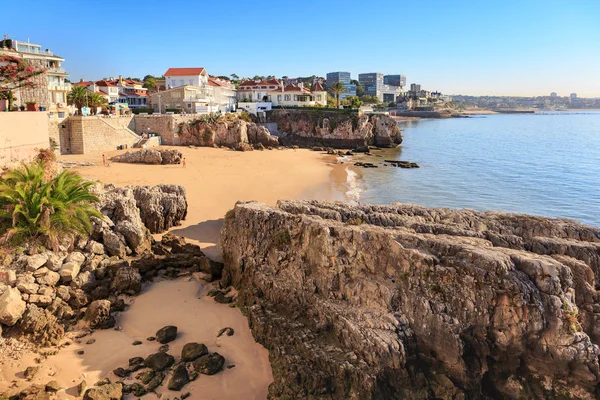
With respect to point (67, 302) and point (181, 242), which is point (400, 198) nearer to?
point (181, 242)

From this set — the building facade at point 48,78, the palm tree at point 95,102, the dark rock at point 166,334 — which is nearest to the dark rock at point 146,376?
the dark rock at point 166,334

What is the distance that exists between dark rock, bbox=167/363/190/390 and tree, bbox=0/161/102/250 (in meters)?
7.25

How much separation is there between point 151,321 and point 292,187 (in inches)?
806

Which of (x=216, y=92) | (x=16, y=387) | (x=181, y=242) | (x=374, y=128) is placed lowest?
(x=16, y=387)

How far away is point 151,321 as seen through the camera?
13055mm

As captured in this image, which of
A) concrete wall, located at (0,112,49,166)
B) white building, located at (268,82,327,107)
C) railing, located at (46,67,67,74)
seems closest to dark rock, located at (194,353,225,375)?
concrete wall, located at (0,112,49,166)

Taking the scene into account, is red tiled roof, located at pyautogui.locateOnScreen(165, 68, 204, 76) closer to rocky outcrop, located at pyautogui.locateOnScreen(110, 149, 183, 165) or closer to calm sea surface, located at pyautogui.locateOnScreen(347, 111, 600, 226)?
rocky outcrop, located at pyautogui.locateOnScreen(110, 149, 183, 165)

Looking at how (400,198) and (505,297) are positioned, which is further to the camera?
(400,198)

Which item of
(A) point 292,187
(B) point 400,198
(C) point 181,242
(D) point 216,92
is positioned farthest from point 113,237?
(D) point 216,92

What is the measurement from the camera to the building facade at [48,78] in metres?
35.0

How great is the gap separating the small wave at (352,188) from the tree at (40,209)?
17.5 m

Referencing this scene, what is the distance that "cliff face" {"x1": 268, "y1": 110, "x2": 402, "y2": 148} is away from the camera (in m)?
62.2

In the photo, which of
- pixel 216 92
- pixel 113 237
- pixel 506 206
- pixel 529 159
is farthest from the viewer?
pixel 216 92

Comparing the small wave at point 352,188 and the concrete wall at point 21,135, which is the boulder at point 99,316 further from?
the small wave at point 352,188
